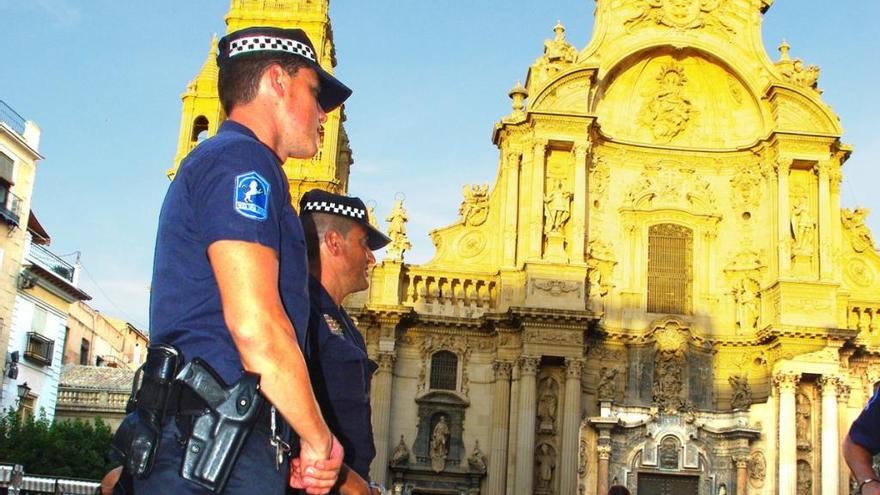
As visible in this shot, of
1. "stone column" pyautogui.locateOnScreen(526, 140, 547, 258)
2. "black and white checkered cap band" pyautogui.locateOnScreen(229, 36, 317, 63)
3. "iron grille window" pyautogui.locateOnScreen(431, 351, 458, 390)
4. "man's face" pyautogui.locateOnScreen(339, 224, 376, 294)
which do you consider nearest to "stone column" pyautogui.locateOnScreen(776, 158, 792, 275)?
"stone column" pyautogui.locateOnScreen(526, 140, 547, 258)

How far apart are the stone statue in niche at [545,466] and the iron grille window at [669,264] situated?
4940mm

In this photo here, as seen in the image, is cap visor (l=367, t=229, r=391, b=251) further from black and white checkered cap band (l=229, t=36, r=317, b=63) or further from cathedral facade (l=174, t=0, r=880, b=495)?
cathedral facade (l=174, t=0, r=880, b=495)

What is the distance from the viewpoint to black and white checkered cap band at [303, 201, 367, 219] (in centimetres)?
544

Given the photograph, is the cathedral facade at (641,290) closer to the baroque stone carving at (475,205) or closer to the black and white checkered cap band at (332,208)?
the baroque stone carving at (475,205)

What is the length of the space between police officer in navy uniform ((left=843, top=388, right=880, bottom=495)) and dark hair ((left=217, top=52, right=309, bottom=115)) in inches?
146

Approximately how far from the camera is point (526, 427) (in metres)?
25.5

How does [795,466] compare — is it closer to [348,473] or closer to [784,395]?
[784,395]

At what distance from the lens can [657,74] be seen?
2942 centimetres

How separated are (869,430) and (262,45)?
3.91 meters

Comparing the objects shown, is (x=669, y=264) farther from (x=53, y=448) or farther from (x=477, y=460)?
(x=53, y=448)

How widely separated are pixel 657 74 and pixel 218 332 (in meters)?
27.3

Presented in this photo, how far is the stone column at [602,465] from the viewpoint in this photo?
84.5 ft

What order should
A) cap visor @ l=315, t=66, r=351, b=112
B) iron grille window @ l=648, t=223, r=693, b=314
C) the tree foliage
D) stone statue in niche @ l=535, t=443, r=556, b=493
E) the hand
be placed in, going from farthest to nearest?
iron grille window @ l=648, t=223, r=693, b=314
stone statue in niche @ l=535, t=443, r=556, b=493
the tree foliage
cap visor @ l=315, t=66, r=351, b=112
the hand

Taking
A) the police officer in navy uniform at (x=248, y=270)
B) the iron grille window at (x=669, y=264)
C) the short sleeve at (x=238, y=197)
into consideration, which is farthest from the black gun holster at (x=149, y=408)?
the iron grille window at (x=669, y=264)
